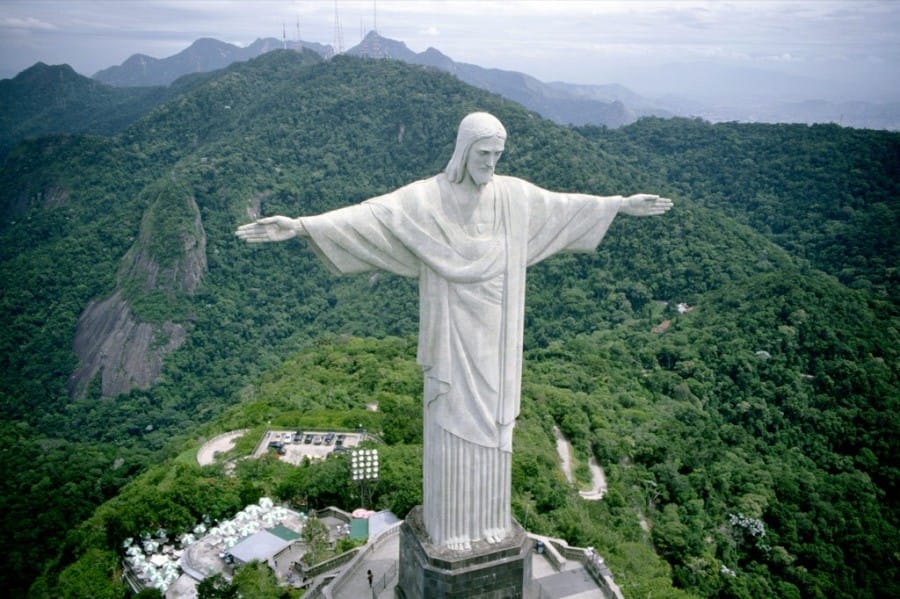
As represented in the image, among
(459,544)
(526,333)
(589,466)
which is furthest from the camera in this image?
(526,333)

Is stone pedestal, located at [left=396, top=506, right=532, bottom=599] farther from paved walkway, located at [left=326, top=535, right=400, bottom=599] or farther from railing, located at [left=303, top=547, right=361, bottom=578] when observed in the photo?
railing, located at [left=303, top=547, right=361, bottom=578]

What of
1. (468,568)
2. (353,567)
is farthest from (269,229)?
(353,567)

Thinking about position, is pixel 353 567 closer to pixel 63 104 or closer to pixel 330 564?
pixel 330 564

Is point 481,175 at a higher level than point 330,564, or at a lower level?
higher

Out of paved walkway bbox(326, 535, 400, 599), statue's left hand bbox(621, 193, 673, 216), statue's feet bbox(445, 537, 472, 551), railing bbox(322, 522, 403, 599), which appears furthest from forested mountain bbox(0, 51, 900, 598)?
statue's left hand bbox(621, 193, 673, 216)

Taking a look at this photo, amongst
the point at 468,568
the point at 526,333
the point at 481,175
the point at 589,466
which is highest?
the point at 481,175

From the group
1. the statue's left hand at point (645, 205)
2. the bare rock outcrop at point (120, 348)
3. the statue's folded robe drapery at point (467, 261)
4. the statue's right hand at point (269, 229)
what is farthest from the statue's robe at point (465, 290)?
the bare rock outcrop at point (120, 348)

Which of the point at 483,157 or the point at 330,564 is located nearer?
the point at 483,157
